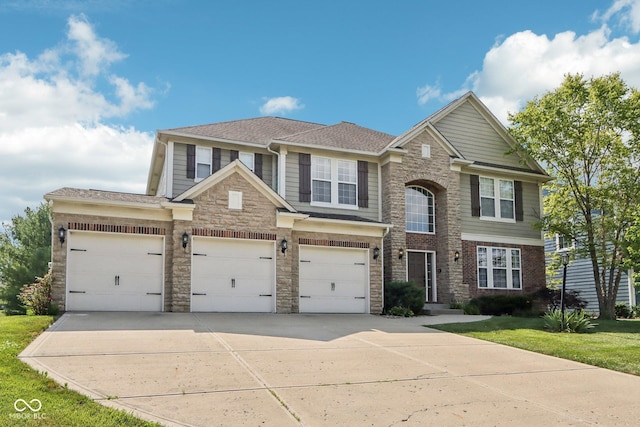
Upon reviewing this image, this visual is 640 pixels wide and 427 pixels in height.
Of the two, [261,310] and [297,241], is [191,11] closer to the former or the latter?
[297,241]

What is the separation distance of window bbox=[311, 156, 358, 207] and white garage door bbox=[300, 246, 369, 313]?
2.64 metres

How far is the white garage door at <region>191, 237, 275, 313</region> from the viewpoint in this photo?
622 inches

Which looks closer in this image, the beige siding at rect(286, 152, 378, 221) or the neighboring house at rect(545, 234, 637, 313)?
the beige siding at rect(286, 152, 378, 221)

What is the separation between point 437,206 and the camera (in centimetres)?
2219

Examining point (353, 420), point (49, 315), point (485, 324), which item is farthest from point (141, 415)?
point (485, 324)

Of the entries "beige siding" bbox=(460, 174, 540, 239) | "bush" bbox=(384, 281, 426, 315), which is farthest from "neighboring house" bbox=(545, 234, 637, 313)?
"bush" bbox=(384, 281, 426, 315)

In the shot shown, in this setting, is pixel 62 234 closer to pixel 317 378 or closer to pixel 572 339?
pixel 317 378

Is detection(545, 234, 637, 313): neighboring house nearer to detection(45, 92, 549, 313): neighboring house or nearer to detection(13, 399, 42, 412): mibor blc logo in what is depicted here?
detection(45, 92, 549, 313): neighboring house

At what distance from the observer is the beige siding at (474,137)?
22.8 metres

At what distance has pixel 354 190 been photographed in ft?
67.9

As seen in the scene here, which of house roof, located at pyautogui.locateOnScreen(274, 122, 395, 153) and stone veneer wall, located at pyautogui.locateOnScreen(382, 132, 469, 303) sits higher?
house roof, located at pyautogui.locateOnScreen(274, 122, 395, 153)

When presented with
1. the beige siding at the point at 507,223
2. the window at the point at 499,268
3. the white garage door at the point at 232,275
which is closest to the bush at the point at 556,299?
the window at the point at 499,268

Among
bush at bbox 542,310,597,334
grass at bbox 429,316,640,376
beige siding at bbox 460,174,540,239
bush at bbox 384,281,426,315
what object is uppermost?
beige siding at bbox 460,174,540,239

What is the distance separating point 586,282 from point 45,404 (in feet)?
84.7
